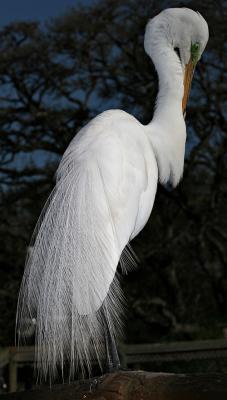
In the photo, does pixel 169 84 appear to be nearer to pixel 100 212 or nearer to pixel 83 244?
pixel 100 212

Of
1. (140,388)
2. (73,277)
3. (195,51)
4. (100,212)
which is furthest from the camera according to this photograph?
(195,51)

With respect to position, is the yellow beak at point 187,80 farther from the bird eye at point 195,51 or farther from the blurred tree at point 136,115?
the blurred tree at point 136,115

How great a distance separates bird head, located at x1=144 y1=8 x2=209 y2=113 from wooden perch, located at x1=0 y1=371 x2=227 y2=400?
1559 mm

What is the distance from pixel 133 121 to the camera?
2342 millimetres

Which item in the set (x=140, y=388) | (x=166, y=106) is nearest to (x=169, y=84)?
(x=166, y=106)

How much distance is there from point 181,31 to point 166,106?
381 mm

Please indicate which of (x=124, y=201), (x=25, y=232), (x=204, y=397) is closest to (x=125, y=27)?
(x=25, y=232)

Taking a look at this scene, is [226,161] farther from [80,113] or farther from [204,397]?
[204,397]

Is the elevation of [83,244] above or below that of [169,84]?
below

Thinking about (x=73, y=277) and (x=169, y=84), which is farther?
(x=169, y=84)

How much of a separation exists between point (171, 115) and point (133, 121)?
7.7 inches

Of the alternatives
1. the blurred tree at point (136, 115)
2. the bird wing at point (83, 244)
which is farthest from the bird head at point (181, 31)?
the blurred tree at point (136, 115)

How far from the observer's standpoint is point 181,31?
250 cm

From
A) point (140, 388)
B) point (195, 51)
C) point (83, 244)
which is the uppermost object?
point (195, 51)
